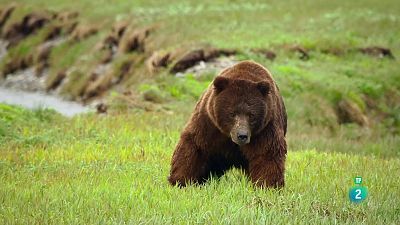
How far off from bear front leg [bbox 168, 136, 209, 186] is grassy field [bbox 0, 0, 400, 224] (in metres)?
0.22

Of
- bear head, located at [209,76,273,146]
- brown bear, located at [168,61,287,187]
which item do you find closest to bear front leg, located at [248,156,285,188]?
brown bear, located at [168,61,287,187]

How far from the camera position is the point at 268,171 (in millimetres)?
8367

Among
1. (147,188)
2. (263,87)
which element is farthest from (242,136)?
(147,188)

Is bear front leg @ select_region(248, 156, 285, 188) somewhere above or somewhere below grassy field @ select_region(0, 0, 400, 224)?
above

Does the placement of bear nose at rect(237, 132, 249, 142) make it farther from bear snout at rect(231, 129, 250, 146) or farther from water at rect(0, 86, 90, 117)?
water at rect(0, 86, 90, 117)

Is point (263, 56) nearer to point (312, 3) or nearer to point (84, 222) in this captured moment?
point (312, 3)

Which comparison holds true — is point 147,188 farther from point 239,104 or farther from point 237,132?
point 239,104

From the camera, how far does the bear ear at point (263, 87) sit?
324 inches

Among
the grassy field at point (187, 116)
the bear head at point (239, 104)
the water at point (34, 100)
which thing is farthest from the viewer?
the water at point (34, 100)

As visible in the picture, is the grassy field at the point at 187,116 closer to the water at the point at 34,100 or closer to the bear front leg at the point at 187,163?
the bear front leg at the point at 187,163

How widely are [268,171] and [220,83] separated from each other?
1.11 meters

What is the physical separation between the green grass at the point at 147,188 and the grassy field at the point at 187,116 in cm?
2

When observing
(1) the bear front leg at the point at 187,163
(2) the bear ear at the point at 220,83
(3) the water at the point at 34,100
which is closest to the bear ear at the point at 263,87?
(2) the bear ear at the point at 220,83

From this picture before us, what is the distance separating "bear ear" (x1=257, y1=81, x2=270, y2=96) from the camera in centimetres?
823
